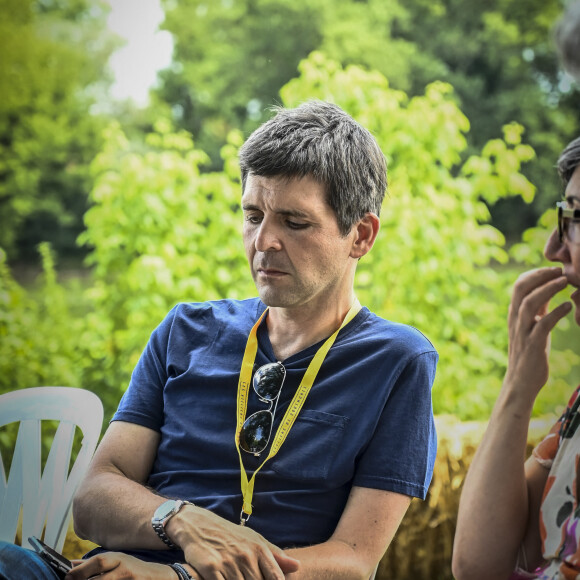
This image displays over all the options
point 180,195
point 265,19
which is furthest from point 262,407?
point 265,19

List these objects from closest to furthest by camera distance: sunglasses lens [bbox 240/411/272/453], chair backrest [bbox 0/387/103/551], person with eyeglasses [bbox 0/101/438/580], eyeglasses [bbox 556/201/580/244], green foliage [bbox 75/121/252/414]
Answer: eyeglasses [bbox 556/201/580/244] < person with eyeglasses [bbox 0/101/438/580] < sunglasses lens [bbox 240/411/272/453] < chair backrest [bbox 0/387/103/551] < green foliage [bbox 75/121/252/414]

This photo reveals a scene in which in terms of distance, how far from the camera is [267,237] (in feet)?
5.49

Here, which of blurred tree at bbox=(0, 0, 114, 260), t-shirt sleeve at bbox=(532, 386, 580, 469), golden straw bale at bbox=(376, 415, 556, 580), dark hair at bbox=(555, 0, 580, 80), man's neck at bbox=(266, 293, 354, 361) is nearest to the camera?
dark hair at bbox=(555, 0, 580, 80)

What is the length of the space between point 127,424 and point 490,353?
2291 mm

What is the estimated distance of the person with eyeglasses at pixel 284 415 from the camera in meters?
1.53

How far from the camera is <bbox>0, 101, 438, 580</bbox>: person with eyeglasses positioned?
153 cm

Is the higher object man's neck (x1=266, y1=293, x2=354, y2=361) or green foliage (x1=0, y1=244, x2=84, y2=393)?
man's neck (x1=266, y1=293, x2=354, y2=361)

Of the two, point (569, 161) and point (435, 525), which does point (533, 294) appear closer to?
point (569, 161)

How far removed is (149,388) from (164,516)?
1.21 ft

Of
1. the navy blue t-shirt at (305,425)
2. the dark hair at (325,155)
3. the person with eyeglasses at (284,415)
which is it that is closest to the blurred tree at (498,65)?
the dark hair at (325,155)

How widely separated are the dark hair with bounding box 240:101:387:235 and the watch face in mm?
731

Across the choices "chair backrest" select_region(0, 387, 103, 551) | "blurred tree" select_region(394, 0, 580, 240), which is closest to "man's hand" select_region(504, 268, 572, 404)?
"chair backrest" select_region(0, 387, 103, 551)

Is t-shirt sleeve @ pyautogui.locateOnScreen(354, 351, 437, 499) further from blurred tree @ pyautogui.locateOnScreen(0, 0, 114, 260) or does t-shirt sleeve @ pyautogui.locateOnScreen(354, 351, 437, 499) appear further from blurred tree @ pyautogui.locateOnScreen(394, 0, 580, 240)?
blurred tree @ pyautogui.locateOnScreen(0, 0, 114, 260)

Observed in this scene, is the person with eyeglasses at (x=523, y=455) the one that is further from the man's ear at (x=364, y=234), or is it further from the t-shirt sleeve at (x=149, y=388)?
the t-shirt sleeve at (x=149, y=388)
